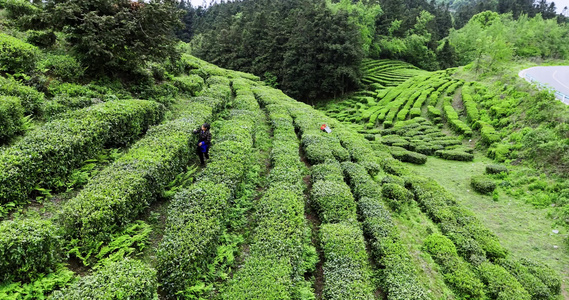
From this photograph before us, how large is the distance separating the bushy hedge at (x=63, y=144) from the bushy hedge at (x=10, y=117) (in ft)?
2.05

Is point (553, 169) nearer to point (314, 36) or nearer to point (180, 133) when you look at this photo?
point (180, 133)

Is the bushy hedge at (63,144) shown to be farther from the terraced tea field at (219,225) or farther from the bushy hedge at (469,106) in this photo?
the bushy hedge at (469,106)

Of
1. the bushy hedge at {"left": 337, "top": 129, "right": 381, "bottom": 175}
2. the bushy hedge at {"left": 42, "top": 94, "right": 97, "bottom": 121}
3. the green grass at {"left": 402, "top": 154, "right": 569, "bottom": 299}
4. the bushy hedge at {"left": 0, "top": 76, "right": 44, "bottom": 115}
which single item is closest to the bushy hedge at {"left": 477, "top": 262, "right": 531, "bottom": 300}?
the green grass at {"left": 402, "top": 154, "right": 569, "bottom": 299}

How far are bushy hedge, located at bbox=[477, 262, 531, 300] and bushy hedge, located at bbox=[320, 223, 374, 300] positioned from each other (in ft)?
13.0

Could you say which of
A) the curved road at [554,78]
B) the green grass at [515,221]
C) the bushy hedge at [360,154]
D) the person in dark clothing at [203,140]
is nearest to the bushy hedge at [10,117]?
the person in dark clothing at [203,140]

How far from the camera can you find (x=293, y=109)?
21203mm

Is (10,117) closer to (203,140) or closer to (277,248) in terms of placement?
(203,140)

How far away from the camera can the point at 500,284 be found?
340 inches

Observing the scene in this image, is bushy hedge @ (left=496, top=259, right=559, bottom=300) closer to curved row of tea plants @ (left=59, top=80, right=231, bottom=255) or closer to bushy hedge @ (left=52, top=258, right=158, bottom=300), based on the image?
bushy hedge @ (left=52, top=258, right=158, bottom=300)

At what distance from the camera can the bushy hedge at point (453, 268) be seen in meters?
8.36

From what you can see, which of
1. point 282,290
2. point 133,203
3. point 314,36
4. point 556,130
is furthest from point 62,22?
point 314,36

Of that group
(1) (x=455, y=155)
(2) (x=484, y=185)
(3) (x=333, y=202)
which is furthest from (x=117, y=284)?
(1) (x=455, y=155)

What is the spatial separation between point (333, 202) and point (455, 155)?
560 inches

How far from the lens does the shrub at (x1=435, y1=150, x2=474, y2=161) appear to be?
64.0ft
